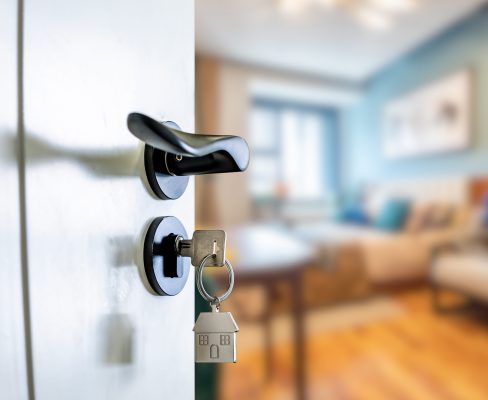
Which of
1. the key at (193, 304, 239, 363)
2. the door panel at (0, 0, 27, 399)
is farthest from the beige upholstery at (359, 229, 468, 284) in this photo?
the door panel at (0, 0, 27, 399)

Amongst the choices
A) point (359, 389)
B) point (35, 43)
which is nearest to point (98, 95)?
point (35, 43)

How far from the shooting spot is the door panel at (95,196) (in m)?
0.13

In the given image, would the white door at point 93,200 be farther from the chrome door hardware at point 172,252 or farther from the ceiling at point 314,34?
the ceiling at point 314,34

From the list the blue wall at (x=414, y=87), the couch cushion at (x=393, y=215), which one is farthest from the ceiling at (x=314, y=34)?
the couch cushion at (x=393, y=215)

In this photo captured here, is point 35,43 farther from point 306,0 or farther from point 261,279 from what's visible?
point 306,0

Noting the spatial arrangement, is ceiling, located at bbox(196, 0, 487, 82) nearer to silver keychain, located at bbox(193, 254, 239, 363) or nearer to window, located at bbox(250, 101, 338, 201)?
window, located at bbox(250, 101, 338, 201)

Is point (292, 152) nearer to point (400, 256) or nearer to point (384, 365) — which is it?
point (400, 256)

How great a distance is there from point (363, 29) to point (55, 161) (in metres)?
2.76

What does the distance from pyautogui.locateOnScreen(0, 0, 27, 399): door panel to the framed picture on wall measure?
2.83 m

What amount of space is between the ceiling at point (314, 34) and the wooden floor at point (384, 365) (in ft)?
6.13

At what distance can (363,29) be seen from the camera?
2299 mm

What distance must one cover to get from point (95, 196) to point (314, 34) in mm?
2699

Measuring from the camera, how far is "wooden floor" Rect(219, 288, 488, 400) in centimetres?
97

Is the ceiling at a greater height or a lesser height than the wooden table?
greater
